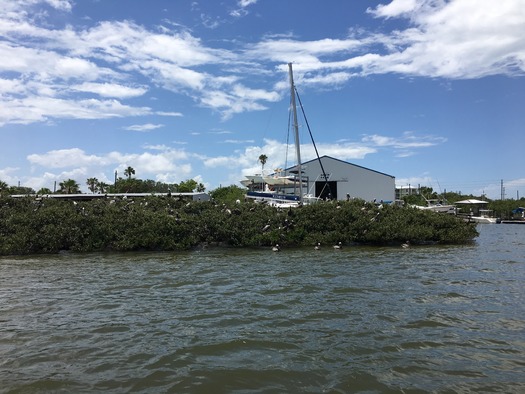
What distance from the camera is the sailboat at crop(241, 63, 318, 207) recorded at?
37.2 meters

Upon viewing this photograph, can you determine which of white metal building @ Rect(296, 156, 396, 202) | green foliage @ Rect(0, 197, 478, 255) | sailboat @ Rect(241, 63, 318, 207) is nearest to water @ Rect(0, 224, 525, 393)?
green foliage @ Rect(0, 197, 478, 255)

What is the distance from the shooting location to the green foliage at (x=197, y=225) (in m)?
24.7

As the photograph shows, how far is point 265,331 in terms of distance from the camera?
8352 millimetres

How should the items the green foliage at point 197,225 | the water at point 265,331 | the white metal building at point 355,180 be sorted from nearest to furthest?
the water at point 265,331 < the green foliage at point 197,225 < the white metal building at point 355,180

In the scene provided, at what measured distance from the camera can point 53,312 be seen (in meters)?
10.0

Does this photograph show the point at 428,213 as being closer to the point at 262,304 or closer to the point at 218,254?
the point at 218,254

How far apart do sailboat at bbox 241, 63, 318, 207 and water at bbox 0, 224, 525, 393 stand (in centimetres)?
1766

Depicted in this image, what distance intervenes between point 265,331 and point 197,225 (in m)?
18.6

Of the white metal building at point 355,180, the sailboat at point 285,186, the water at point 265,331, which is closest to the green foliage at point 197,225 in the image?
the sailboat at point 285,186

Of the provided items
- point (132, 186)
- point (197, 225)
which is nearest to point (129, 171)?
point (132, 186)

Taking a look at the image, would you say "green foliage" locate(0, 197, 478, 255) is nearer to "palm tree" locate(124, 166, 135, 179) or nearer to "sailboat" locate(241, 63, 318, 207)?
"sailboat" locate(241, 63, 318, 207)

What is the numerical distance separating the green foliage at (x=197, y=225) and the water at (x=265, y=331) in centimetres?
883

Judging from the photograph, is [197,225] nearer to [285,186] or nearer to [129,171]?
[285,186]

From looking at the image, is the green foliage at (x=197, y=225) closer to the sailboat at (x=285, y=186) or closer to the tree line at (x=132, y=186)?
the sailboat at (x=285, y=186)
